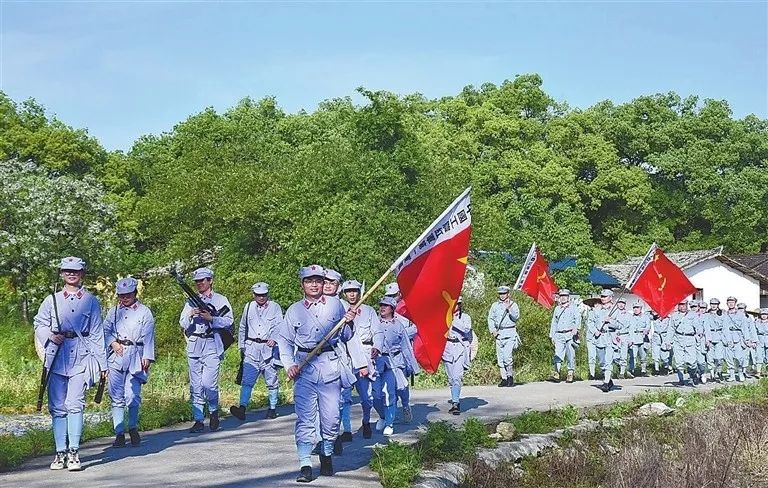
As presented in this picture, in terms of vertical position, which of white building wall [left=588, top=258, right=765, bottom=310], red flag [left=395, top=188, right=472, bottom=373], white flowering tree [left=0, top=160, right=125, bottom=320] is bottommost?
red flag [left=395, top=188, right=472, bottom=373]

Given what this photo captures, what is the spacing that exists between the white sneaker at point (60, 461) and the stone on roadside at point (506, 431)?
17.8 feet

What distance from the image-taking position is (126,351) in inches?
502

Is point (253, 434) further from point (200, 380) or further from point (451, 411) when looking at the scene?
point (451, 411)

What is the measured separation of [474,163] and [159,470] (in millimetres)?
41400

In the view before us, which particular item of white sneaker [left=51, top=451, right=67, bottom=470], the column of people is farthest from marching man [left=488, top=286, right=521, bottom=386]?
white sneaker [left=51, top=451, right=67, bottom=470]

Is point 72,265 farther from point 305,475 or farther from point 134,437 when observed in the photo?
point 305,475

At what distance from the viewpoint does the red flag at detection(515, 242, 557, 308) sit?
25.5 metres

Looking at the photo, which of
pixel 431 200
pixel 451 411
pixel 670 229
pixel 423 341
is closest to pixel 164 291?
pixel 431 200

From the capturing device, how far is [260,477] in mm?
10469

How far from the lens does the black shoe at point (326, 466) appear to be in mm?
10438

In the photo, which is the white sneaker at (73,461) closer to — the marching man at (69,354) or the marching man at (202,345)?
the marching man at (69,354)

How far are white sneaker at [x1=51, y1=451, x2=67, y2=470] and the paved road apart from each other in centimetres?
12

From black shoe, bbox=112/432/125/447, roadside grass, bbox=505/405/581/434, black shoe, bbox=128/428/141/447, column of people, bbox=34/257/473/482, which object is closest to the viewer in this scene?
column of people, bbox=34/257/473/482

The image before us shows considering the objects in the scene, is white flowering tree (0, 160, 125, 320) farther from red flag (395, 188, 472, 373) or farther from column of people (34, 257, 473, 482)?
red flag (395, 188, 472, 373)
